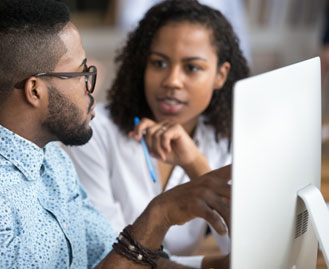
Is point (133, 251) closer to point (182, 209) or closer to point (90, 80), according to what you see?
point (182, 209)

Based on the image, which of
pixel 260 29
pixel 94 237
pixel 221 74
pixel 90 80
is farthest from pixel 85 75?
pixel 260 29

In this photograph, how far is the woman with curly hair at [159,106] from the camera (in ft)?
5.31

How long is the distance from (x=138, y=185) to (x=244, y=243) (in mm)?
929

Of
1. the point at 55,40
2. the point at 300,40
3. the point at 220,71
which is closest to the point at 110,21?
the point at 300,40

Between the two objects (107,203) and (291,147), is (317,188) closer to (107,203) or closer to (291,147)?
(291,147)

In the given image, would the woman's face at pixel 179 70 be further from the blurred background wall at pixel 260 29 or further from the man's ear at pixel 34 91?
the blurred background wall at pixel 260 29

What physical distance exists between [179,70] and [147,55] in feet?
0.44

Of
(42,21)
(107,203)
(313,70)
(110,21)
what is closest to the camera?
(313,70)

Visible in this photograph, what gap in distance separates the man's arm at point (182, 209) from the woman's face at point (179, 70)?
60 cm

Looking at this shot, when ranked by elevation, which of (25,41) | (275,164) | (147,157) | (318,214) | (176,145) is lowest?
(147,157)

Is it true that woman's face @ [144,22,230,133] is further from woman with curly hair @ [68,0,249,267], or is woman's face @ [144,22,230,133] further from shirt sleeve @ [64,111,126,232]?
shirt sleeve @ [64,111,126,232]

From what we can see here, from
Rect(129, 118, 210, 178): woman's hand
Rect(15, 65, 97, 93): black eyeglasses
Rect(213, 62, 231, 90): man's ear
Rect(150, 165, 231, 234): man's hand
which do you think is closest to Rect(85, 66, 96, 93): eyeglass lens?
Rect(15, 65, 97, 93): black eyeglasses

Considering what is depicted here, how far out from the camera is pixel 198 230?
1.68 metres

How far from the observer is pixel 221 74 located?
1.78m
